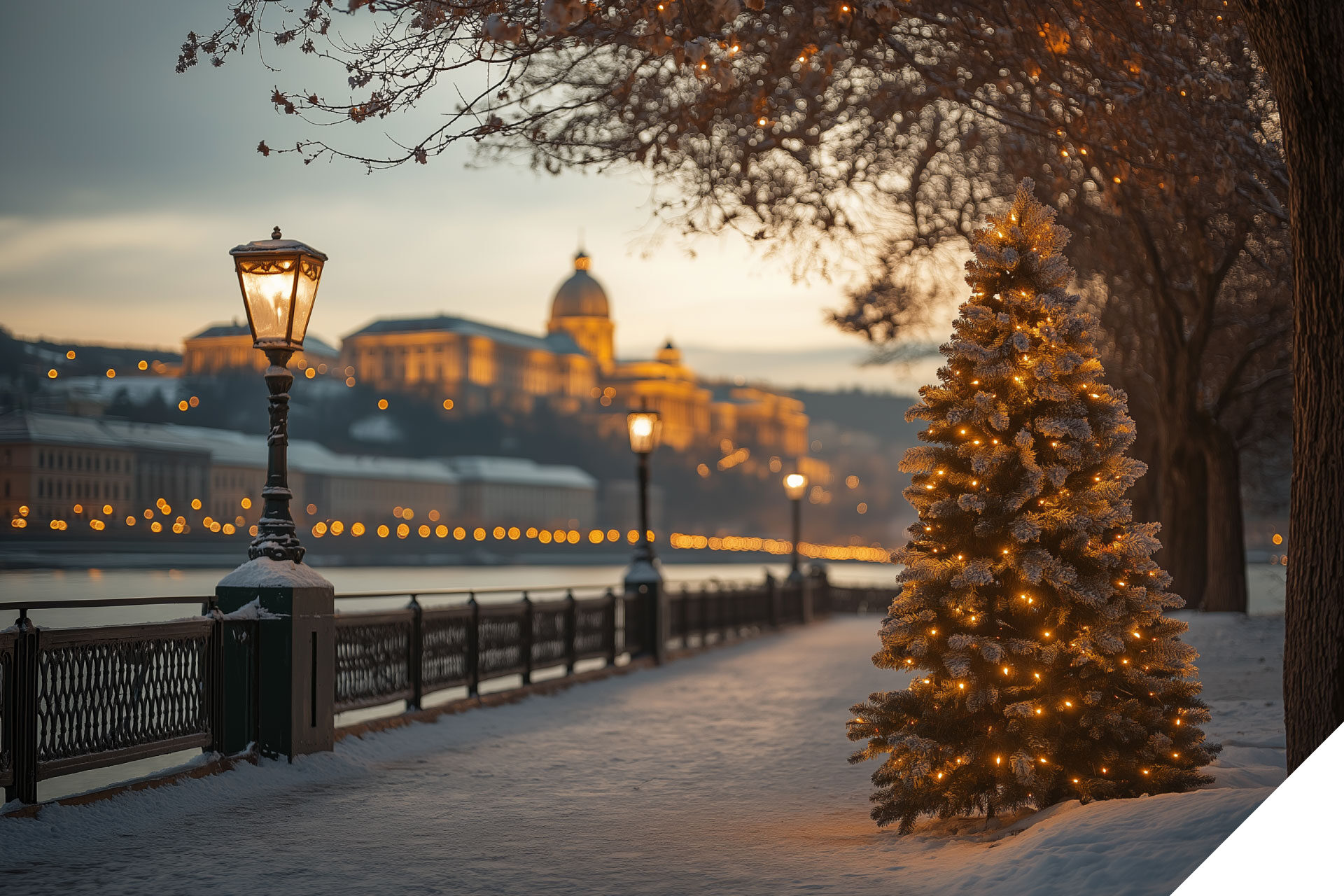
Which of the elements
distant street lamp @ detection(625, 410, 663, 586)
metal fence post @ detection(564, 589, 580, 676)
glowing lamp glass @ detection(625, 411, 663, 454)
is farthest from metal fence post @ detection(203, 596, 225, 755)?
glowing lamp glass @ detection(625, 411, 663, 454)

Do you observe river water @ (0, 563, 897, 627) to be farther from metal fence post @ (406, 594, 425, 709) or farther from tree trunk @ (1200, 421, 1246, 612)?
tree trunk @ (1200, 421, 1246, 612)

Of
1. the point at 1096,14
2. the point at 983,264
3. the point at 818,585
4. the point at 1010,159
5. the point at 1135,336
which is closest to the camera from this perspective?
the point at 983,264

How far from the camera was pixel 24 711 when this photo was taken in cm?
741

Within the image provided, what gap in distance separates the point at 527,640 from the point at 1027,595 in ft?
32.3

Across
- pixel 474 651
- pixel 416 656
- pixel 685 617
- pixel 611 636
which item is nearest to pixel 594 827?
pixel 416 656

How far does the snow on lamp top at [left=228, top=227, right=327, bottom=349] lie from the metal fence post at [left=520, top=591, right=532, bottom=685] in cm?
667

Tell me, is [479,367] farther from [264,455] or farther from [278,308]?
[278,308]

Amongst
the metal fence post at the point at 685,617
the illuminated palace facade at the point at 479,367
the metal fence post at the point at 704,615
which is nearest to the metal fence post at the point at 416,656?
the metal fence post at the point at 685,617

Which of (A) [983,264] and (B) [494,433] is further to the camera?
(B) [494,433]

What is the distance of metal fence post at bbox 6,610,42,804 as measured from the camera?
733 cm

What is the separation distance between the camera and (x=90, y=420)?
3067 centimetres

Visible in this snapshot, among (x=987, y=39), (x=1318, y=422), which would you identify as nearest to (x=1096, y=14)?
(x=987, y=39)

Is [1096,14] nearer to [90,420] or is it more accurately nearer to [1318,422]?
[1318,422]

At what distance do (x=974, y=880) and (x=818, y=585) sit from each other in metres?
38.5
